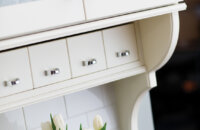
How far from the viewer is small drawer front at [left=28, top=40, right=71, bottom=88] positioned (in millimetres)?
1164

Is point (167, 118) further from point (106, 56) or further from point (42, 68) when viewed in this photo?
point (42, 68)

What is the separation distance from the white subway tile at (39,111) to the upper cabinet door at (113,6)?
392 millimetres

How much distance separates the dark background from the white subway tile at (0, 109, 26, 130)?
0.59m

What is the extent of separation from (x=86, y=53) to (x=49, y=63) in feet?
0.35

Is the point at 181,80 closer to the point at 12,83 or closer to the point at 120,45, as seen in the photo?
the point at 120,45

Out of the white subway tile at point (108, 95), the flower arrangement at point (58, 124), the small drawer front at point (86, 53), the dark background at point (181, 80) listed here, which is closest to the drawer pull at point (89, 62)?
the small drawer front at point (86, 53)

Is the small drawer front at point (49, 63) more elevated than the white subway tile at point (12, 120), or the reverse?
the small drawer front at point (49, 63)

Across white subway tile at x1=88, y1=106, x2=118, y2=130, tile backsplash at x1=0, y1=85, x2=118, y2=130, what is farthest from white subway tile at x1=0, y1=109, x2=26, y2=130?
white subway tile at x1=88, y1=106, x2=118, y2=130

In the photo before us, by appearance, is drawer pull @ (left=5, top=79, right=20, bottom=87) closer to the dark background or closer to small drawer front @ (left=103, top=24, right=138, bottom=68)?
small drawer front @ (left=103, top=24, right=138, bottom=68)

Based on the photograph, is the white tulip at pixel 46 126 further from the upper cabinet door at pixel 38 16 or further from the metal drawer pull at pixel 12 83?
the upper cabinet door at pixel 38 16

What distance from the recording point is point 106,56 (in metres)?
1.26

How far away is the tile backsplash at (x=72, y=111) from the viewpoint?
52.3 inches

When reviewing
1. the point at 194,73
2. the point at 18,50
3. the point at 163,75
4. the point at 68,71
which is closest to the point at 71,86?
the point at 68,71

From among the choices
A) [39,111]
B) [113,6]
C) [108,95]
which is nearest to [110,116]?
[108,95]
